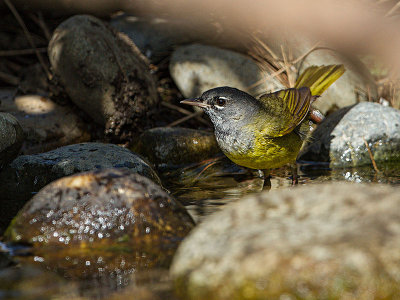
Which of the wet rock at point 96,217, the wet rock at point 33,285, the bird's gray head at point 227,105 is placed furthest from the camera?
the bird's gray head at point 227,105

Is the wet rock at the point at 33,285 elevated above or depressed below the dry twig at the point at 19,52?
above

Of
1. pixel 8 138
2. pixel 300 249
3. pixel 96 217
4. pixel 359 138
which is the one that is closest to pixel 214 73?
pixel 359 138

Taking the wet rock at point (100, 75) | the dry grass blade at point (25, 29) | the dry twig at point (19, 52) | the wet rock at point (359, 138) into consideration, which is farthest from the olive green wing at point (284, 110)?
the dry twig at point (19, 52)

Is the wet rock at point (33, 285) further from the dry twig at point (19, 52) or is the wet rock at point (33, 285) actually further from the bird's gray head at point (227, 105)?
the dry twig at point (19, 52)

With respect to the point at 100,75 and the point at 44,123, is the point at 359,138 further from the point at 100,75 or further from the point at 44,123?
the point at 44,123

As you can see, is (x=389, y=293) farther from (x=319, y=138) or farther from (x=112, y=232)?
(x=319, y=138)

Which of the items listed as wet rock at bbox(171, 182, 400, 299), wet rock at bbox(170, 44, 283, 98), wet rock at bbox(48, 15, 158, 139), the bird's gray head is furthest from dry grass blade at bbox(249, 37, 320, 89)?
wet rock at bbox(171, 182, 400, 299)
